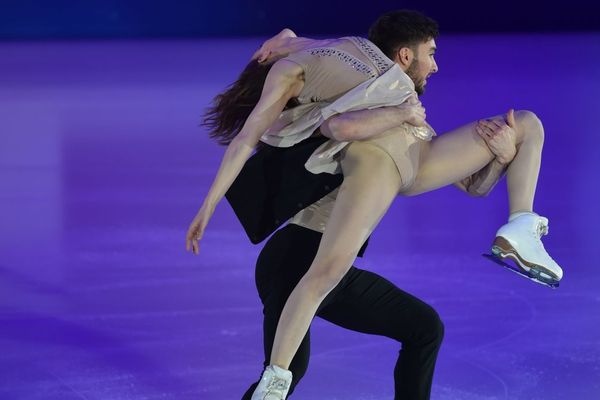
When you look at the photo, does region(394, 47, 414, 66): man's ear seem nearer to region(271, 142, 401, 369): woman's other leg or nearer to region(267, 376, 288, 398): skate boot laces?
region(271, 142, 401, 369): woman's other leg

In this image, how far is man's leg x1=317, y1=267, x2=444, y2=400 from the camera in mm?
3074

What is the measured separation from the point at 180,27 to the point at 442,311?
1131cm

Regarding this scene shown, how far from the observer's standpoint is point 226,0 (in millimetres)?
15047

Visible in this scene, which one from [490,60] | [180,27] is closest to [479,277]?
[490,60]


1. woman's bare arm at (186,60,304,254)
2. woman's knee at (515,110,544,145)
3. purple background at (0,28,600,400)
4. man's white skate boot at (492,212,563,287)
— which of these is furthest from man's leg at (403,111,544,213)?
purple background at (0,28,600,400)

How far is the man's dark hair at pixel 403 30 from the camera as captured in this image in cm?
312

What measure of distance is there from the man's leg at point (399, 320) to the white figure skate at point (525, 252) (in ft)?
1.00

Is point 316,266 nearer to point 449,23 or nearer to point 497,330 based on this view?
point 497,330

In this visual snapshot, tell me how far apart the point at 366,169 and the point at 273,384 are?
2.07ft

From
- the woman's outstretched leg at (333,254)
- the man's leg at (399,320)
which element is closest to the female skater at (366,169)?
the woman's outstretched leg at (333,254)

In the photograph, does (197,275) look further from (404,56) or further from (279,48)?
(404,56)

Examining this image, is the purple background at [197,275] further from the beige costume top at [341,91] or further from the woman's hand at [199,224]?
the beige costume top at [341,91]

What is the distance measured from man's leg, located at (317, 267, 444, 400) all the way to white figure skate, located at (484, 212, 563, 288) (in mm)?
304

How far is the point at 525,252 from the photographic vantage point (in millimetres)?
2887
